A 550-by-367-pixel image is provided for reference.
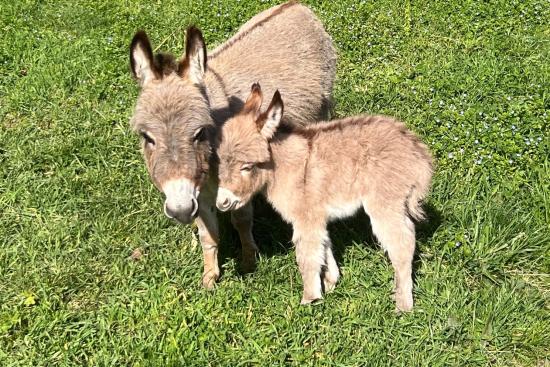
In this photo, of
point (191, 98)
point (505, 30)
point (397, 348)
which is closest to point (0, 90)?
point (191, 98)

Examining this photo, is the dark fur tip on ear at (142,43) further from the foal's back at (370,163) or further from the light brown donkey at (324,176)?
the foal's back at (370,163)

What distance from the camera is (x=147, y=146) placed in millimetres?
3539

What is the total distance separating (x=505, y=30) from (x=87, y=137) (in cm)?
532

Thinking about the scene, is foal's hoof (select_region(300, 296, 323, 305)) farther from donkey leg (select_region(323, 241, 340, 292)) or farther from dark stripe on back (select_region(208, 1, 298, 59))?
dark stripe on back (select_region(208, 1, 298, 59))

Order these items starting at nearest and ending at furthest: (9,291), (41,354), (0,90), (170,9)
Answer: (41,354) → (9,291) → (0,90) → (170,9)

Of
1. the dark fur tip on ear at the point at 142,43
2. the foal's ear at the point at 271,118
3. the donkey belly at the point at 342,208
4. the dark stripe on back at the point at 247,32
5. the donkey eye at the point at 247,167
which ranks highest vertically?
the dark fur tip on ear at the point at 142,43

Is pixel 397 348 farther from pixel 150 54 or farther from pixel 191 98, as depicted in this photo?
pixel 150 54

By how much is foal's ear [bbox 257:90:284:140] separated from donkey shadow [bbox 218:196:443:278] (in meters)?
1.20

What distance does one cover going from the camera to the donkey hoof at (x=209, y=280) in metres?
4.32

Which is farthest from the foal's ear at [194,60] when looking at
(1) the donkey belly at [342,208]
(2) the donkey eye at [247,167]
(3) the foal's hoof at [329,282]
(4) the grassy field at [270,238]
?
(3) the foal's hoof at [329,282]

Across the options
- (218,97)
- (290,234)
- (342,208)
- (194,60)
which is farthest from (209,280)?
(194,60)

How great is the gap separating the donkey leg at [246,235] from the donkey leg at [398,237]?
1012mm

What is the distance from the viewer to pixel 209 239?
4258 mm

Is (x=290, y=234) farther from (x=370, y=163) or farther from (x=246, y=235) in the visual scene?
(x=370, y=163)
